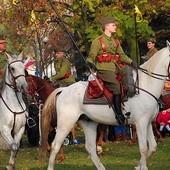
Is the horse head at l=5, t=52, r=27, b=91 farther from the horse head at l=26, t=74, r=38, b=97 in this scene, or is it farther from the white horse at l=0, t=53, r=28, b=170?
the horse head at l=26, t=74, r=38, b=97

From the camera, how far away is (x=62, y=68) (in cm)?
1845

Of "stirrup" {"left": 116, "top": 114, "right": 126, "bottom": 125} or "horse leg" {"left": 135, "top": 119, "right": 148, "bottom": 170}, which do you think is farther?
"stirrup" {"left": 116, "top": 114, "right": 126, "bottom": 125}

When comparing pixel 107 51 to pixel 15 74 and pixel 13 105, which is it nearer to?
pixel 15 74

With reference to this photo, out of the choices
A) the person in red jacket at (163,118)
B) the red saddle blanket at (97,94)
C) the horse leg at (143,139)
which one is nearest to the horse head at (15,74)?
the red saddle blanket at (97,94)

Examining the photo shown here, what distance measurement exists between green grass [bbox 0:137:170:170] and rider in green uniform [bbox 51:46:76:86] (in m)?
1.94

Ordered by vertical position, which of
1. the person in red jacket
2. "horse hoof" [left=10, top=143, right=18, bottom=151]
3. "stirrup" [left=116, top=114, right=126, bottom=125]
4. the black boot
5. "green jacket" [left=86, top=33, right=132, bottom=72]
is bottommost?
the person in red jacket

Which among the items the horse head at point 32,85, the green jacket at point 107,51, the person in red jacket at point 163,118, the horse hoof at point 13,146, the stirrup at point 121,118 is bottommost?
the person in red jacket at point 163,118

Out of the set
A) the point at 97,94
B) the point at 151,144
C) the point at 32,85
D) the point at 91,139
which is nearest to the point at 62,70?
the point at 32,85

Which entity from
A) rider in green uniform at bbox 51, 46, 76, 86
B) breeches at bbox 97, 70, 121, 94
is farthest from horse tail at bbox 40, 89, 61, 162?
rider in green uniform at bbox 51, 46, 76, 86

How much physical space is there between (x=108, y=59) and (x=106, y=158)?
421 centimetres

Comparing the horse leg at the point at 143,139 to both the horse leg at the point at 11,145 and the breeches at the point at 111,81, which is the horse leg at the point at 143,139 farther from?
the horse leg at the point at 11,145

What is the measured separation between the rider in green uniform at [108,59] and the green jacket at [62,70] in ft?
17.6

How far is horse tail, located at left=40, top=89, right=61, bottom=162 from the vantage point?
1366 centimetres

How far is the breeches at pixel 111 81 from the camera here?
1280cm
